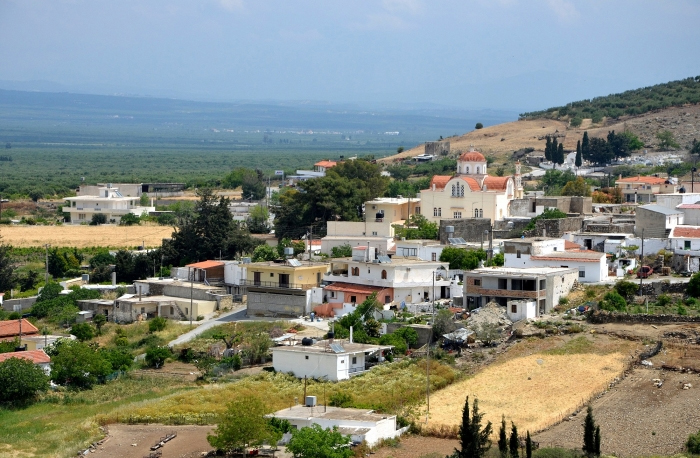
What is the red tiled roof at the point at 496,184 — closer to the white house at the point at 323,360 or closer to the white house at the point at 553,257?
the white house at the point at 553,257

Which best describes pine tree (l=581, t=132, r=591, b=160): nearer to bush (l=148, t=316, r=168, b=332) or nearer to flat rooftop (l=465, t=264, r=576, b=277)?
flat rooftop (l=465, t=264, r=576, b=277)

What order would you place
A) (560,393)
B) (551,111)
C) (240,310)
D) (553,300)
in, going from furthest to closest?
(551,111), (240,310), (553,300), (560,393)

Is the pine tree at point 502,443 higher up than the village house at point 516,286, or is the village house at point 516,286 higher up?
the village house at point 516,286

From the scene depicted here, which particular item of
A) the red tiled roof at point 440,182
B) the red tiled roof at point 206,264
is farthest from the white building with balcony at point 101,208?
the red tiled roof at point 206,264

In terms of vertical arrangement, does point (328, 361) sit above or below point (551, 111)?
below

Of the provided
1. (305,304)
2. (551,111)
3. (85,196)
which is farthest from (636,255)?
(551,111)

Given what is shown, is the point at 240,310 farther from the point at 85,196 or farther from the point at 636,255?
the point at 85,196

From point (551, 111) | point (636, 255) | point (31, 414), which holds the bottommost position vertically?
point (31, 414)
